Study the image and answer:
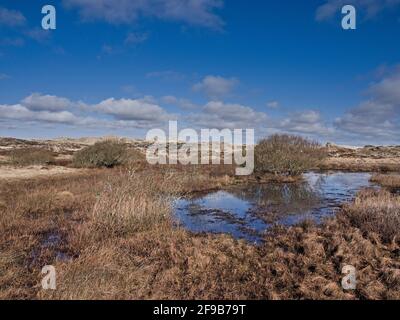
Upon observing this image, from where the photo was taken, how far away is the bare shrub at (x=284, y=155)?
87.6 ft

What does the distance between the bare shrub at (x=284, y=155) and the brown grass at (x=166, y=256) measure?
48.4 ft

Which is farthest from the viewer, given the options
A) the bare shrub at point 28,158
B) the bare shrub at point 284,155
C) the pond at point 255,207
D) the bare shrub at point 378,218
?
the bare shrub at point 28,158

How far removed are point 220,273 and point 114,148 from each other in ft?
86.4

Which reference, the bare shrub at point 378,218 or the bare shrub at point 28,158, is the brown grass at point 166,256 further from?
the bare shrub at point 28,158

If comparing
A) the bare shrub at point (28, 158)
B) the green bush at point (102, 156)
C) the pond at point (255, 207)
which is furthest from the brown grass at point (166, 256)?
the bare shrub at point (28, 158)

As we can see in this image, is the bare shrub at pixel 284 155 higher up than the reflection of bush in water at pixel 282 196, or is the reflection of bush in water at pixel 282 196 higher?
the bare shrub at pixel 284 155

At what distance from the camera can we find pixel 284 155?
2627 cm

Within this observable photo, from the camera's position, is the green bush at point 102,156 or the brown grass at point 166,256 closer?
the brown grass at point 166,256

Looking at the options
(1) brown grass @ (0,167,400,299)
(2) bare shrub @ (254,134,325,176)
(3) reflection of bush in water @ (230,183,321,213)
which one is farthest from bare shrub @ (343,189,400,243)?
(2) bare shrub @ (254,134,325,176)

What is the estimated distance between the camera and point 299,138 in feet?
92.8
